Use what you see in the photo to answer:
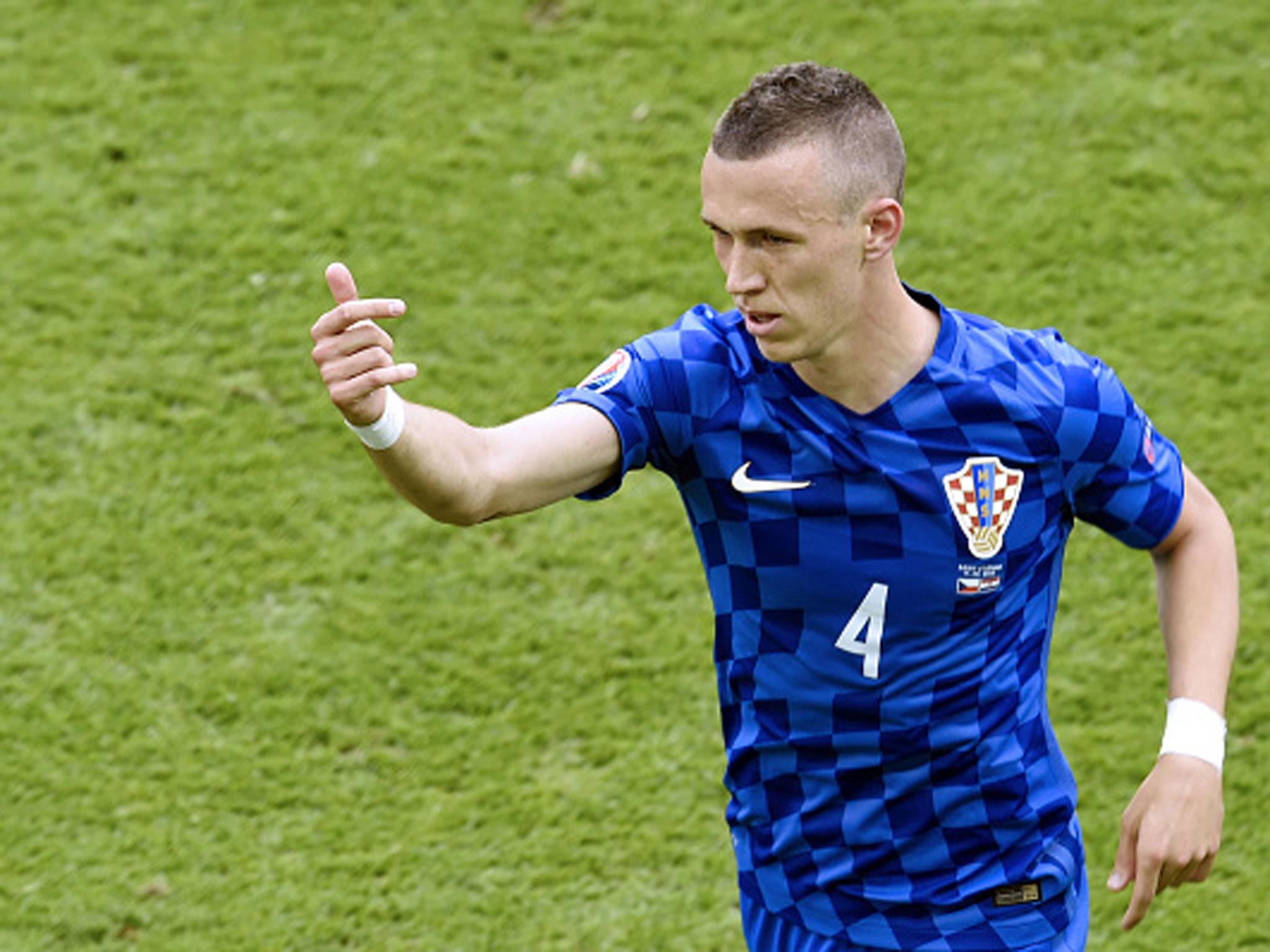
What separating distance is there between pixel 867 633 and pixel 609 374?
2.13 ft

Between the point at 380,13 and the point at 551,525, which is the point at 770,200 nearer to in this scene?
the point at 551,525

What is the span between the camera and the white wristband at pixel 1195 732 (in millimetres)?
3539

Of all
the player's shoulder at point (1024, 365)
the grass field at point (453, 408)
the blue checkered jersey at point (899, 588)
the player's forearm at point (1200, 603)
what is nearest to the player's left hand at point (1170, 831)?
the player's forearm at point (1200, 603)

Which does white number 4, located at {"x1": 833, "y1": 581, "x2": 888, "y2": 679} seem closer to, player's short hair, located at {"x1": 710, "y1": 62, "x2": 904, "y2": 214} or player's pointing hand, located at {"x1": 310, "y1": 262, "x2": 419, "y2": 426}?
player's short hair, located at {"x1": 710, "y1": 62, "x2": 904, "y2": 214}

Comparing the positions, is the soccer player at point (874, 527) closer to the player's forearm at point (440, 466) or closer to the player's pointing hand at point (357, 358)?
the player's forearm at point (440, 466)

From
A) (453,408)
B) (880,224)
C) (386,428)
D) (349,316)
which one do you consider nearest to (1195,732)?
(880,224)

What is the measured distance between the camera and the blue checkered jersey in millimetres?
3537


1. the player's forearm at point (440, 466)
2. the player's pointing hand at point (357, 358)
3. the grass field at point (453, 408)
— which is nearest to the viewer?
the player's pointing hand at point (357, 358)

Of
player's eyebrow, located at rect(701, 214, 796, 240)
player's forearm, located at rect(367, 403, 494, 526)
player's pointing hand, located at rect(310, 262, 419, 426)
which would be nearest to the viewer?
player's pointing hand, located at rect(310, 262, 419, 426)

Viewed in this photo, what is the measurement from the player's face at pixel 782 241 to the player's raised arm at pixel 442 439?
0.36m

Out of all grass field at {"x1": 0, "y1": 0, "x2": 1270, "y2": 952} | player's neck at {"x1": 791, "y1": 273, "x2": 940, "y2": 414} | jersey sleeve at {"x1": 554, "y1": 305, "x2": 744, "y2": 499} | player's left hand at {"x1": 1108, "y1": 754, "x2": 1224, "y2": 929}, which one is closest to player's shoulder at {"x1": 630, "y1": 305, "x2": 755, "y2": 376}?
jersey sleeve at {"x1": 554, "y1": 305, "x2": 744, "y2": 499}

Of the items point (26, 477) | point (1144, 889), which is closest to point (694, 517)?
point (1144, 889)

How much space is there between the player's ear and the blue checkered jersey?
0.75 feet

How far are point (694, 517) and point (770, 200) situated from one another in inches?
26.0
